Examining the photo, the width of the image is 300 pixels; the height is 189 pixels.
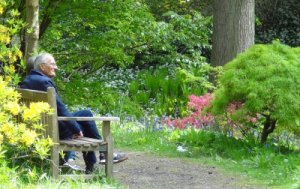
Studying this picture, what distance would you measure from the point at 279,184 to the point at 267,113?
6.01 ft

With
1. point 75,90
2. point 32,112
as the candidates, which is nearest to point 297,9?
point 75,90

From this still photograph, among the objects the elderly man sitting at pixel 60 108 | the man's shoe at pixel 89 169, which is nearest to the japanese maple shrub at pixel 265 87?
the elderly man sitting at pixel 60 108

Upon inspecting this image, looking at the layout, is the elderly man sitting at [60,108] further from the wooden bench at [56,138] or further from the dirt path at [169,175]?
the dirt path at [169,175]

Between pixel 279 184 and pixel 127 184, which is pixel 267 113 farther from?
pixel 127 184

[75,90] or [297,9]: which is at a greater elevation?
[297,9]

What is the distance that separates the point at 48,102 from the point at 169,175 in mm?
1918

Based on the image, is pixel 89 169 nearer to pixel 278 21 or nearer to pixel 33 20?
pixel 33 20

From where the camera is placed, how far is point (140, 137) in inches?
→ 425

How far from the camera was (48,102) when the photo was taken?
6.64 meters

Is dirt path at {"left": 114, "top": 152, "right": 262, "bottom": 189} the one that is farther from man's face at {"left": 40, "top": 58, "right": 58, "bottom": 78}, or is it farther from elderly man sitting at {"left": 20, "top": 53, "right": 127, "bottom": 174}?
man's face at {"left": 40, "top": 58, "right": 58, "bottom": 78}

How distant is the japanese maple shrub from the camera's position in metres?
8.70

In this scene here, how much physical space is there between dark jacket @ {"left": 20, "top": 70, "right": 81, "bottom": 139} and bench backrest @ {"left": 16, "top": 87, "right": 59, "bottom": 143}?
233mm

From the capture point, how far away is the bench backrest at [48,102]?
6621mm

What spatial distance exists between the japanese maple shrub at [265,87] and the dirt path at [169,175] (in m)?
1.02
